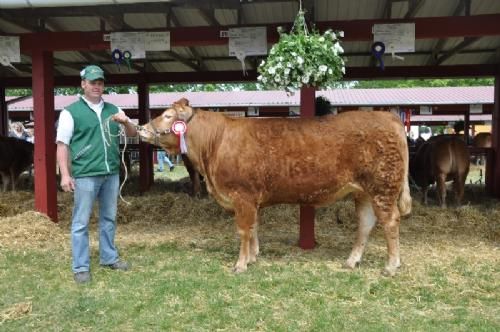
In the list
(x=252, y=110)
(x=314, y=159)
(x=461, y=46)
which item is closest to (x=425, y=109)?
(x=252, y=110)

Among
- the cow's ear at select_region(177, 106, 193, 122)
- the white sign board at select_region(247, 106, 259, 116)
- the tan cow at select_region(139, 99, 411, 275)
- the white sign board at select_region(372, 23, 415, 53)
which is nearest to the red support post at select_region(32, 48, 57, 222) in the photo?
the tan cow at select_region(139, 99, 411, 275)

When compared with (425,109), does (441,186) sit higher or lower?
lower

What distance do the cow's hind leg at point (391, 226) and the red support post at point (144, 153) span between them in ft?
25.7

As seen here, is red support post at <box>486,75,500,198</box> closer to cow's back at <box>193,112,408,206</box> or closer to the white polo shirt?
cow's back at <box>193,112,408,206</box>

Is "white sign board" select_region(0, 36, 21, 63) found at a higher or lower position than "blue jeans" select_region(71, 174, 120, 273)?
higher

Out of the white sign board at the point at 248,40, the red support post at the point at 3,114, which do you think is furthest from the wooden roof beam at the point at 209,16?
the red support post at the point at 3,114

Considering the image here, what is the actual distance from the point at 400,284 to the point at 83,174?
10.8ft

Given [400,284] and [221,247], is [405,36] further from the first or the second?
[221,247]

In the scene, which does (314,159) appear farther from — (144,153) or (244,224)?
(144,153)

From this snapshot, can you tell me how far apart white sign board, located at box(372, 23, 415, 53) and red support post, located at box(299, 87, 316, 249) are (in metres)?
1.09

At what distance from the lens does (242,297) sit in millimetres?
4477

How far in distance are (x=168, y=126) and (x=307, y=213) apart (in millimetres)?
2082

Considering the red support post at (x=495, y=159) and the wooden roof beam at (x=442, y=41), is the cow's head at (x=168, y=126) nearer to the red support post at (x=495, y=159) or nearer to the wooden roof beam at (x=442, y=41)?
the wooden roof beam at (x=442, y=41)

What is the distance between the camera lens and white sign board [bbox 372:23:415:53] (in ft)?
20.1
